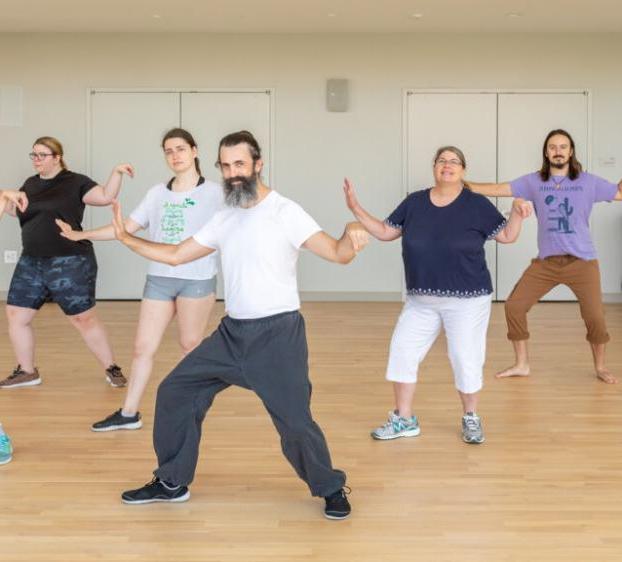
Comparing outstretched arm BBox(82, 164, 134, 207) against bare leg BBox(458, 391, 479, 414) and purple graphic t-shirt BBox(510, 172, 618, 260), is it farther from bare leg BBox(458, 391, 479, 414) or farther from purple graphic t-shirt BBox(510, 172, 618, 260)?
purple graphic t-shirt BBox(510, 172, 618, 260)

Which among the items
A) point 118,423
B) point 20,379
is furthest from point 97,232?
point 20,379

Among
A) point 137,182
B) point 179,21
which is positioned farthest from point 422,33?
point 137,182

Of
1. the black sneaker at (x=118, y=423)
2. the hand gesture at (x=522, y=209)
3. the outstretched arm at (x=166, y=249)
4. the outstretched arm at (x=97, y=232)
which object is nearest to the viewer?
the outstretched arm at (x=166, y=249)

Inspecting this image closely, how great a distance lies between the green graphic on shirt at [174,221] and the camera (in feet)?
15.0

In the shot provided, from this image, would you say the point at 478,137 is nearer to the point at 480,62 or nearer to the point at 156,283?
the point at 480,62

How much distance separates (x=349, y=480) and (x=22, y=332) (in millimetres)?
2659

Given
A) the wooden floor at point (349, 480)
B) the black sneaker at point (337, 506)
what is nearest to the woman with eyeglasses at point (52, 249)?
the wooden floor at point (349, 480)

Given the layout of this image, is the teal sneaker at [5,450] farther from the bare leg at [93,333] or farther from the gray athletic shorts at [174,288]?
the bare leg at [93,333]

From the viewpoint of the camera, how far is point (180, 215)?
459 centimetres

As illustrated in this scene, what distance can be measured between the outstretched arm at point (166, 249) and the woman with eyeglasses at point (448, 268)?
97cm

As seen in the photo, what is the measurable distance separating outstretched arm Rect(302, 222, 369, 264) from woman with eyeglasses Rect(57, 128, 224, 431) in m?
1.24

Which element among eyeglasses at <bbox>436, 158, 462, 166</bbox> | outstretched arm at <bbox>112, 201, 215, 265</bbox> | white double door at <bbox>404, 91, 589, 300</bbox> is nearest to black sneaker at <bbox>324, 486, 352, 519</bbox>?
outstretched arm at <bbox>112, 201, 215, 265</bbox>

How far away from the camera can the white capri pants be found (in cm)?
451

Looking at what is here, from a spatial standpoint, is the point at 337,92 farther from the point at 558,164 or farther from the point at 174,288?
the point at 174,288
